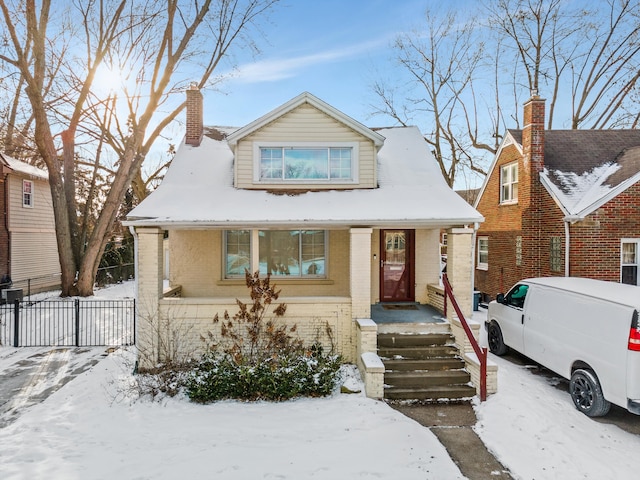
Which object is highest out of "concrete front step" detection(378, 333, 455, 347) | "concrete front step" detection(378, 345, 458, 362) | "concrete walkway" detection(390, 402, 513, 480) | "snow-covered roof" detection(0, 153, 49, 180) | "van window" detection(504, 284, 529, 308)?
"snow-covered roof" detection(0, 153, 49, 180)

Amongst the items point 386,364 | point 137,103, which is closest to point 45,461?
point 386,364

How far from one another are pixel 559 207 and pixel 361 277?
8.31 metres

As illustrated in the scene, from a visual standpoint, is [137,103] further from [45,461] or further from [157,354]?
[45,461]

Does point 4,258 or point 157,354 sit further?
point 4,258

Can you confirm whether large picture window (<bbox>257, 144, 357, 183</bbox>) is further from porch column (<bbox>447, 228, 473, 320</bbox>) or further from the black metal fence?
the black metal fence

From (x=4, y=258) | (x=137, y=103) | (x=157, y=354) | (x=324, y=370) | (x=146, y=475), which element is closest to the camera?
(x=146, y=475)

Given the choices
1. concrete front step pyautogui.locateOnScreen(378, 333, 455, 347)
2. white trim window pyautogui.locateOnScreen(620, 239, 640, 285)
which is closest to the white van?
concrete front step pyautogui.locateOnScreen(378, 333, 455, 347)

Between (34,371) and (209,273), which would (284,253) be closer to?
(209,273)

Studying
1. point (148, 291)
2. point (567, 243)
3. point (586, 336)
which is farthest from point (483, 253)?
point (148, 291)

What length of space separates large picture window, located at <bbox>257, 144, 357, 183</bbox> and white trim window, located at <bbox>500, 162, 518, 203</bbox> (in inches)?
320

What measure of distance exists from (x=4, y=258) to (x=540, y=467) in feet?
73.2

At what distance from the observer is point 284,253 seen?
11078 mm

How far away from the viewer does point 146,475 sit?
480 cm

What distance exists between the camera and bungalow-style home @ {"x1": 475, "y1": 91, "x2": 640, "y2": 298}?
1174 cm
